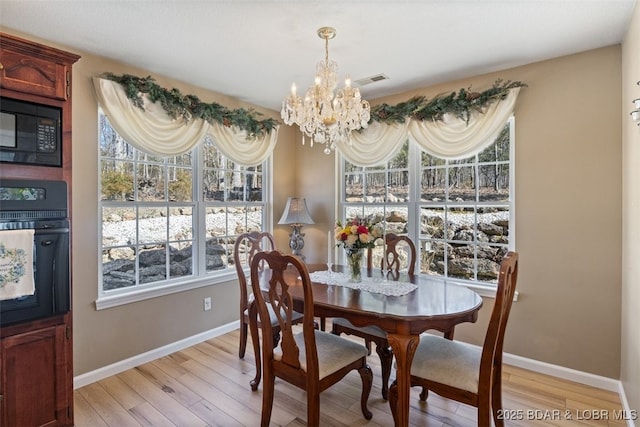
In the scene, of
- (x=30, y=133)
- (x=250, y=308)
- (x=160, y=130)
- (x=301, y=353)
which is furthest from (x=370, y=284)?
(x=30, y=133)

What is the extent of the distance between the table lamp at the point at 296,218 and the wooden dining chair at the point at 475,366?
84.1 inches

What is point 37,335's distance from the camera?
1908 mm

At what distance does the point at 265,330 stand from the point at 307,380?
380 mm

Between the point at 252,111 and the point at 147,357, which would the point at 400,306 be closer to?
the point at 147,357

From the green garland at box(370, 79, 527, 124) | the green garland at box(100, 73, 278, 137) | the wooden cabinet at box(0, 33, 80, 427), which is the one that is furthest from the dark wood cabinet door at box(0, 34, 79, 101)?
the green garland at box(370, 79, 527, 124)

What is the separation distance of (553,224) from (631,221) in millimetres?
620

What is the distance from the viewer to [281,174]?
429 centimetres

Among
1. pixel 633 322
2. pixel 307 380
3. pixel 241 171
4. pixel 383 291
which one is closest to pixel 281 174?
pixel 241 171

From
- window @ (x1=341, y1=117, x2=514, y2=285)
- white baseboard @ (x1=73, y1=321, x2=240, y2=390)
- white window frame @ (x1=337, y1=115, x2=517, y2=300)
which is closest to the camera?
white baseboard @ (x1=73, y1=321, x2=240, y2=390)

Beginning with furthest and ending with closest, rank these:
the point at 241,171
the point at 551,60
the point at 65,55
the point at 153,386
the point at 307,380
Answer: the point at 241,171 < the point at 551,60 < the point at 153,386 < the point at 65,55 < the point at 307,380

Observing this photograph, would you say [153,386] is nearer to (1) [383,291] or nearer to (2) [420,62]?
(1) [383,291]

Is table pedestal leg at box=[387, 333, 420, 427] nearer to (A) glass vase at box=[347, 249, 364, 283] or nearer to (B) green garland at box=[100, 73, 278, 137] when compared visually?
(A) glass vase at box=[347, 249, 364, 283]

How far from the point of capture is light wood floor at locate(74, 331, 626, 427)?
7.06 ft

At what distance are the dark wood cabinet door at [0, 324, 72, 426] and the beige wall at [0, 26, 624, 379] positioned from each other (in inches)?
23.6
